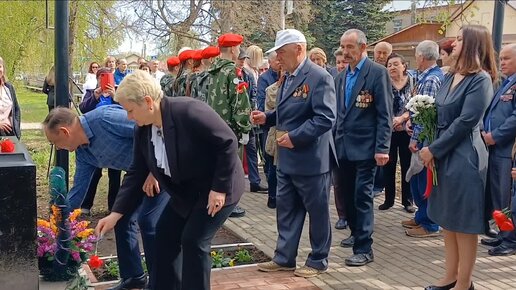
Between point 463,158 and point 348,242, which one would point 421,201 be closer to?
point 348,242

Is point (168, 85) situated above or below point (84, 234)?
Result: above

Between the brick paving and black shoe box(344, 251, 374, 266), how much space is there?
0.14 ft

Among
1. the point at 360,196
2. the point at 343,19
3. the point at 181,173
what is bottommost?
the point at 360,196

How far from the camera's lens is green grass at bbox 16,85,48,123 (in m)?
19.3

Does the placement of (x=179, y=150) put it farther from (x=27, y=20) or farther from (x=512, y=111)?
(x=27, y=20)

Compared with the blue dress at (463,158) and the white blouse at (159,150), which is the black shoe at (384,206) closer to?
the blue dress at (463,158)

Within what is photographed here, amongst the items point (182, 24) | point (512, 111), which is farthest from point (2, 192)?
point (182, 24)

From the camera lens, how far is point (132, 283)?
4582 millimetres

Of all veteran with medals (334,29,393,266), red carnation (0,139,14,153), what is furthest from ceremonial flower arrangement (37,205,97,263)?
veteran with medals (334,29,393,266)

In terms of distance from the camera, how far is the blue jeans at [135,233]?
4293 millimetres

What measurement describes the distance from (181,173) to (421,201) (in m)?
3.68

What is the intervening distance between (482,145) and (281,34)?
173 cm

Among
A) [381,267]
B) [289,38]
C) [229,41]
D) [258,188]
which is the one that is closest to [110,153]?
[289,38]

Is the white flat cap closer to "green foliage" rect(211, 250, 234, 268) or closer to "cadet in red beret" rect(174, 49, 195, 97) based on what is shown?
"green foliage" rect(211, 250, 234, 268)
